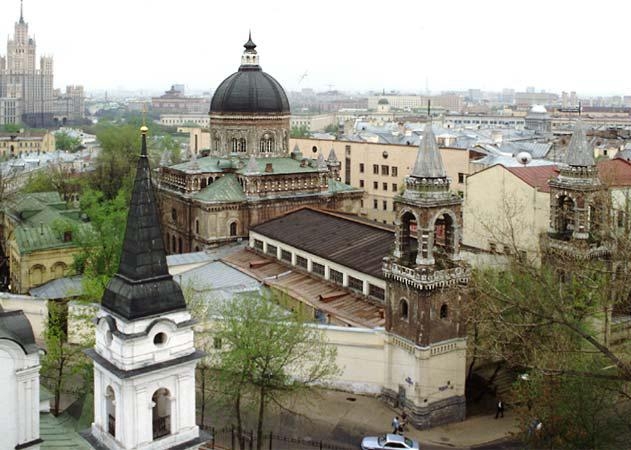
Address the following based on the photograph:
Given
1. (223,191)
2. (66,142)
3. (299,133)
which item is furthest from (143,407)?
(66,142)

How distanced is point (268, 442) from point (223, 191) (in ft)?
78.1

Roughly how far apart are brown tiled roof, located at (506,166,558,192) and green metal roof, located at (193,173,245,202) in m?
17.3

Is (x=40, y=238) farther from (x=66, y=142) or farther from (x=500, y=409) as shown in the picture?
(x=66, y=142)

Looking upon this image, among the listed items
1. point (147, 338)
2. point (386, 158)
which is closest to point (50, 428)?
point (147, 338)

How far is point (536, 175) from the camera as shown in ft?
160

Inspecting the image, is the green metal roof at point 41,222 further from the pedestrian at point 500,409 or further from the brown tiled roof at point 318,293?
the pedestrian at point 500,409

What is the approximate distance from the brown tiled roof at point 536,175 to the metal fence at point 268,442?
929 inches

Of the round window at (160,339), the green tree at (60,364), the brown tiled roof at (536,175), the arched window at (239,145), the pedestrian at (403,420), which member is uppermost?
the arched window at (239,145)

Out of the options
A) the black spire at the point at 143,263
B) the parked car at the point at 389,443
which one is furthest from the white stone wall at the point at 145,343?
the parked car at the point at 389,443

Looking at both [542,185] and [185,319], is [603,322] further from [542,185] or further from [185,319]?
[185,319]

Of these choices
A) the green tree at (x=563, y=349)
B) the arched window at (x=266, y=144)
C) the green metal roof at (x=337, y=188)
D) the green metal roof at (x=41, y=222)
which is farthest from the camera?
the arched window at (x=266, y=144)

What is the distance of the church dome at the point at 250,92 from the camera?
54.6m

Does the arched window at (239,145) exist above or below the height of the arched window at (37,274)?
above

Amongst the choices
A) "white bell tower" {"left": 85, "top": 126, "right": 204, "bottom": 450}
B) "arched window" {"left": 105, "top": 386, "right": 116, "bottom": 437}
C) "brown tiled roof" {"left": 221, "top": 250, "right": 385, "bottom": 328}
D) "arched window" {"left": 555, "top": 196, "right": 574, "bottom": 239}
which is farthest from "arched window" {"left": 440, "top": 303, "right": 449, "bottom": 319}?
"arched window" {"left": 105, "top": 386, "right": 116, "bottom": 437}
